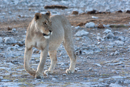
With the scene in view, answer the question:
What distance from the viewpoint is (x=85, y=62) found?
8023mm

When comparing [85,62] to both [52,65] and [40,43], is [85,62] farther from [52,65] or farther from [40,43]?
[40,43]

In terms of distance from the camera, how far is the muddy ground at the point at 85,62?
5.90 m

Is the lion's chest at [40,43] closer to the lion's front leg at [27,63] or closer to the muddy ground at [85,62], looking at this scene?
the lion's front leg at [27,63]

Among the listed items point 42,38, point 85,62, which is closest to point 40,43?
point 42,38

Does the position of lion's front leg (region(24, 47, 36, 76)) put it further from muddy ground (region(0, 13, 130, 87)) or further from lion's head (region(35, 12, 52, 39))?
lion's head (region(35, 12, 52, 39))

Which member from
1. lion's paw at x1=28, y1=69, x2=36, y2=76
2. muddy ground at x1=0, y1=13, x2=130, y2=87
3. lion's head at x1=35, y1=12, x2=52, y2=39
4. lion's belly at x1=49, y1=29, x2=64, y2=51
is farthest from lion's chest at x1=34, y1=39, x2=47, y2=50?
muddy ground at x1=0, y1=13, x2=130, y2=87

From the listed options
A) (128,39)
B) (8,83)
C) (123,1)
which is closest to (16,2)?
(123,1)

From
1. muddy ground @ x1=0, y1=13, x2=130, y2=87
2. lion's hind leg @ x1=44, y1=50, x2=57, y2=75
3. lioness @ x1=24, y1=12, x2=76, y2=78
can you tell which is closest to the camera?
muddy ground @ x1=0, y1=13, x2=130, y2=87

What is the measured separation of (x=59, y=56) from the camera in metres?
8.65

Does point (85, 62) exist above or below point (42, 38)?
below

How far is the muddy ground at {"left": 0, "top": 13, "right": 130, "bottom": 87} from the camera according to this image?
19.4ft

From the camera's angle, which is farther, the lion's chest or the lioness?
the lion's chest

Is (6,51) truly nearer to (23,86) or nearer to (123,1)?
(23,86)

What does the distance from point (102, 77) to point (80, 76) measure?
0.48 m
